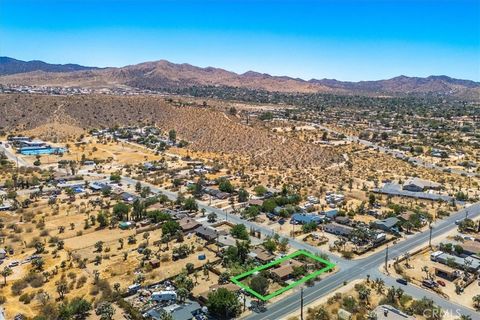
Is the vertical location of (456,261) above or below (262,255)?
above

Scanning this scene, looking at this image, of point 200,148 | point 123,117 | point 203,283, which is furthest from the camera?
point 123,117

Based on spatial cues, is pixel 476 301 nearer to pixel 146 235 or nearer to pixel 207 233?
pixel 207 233

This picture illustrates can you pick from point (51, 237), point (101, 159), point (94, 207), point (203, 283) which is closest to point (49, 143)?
point (101, 159)

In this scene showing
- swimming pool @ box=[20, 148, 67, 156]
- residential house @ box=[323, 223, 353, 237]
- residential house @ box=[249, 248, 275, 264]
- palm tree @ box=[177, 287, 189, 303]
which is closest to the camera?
palm tree @ box=[177, 287, 189, 303]

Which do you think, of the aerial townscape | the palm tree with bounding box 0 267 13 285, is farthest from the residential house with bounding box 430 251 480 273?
the palm tree with bounding box 0 267 13 285

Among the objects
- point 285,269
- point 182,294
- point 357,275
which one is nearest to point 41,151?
point 182,294

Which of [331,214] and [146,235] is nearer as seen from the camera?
[146,235]

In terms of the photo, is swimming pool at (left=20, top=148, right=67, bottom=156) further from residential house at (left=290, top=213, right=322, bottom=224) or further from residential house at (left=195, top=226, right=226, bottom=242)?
residential house at (left=290, top=213, right=322, bottom=224)

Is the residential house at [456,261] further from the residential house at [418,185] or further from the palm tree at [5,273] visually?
the palm tree at [5,273]

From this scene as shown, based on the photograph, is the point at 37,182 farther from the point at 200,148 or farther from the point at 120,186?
the point at 200,148

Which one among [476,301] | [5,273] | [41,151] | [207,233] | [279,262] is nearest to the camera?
[476,301]

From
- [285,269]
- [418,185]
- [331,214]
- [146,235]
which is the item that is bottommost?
[146,235]
